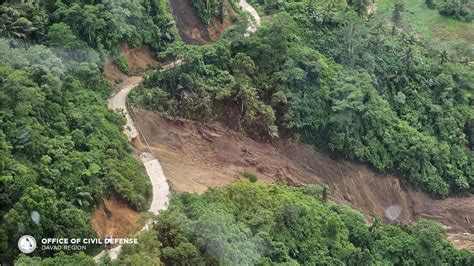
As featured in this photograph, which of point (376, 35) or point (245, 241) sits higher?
point (376, 35)

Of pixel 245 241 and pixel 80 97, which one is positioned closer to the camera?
pixel 245 241

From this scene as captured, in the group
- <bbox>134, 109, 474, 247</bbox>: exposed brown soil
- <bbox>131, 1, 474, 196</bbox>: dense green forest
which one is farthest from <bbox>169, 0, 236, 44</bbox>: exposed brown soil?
<bbox>134, 109, 474, 247</bbox>: exposed brown soil

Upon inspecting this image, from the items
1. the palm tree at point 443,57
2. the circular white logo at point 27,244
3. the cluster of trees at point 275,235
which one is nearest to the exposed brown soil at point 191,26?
the cluster of trees at point 275,235

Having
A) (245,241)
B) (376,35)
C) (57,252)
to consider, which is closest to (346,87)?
(376,35)

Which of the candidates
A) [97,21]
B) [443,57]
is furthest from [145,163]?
[443,57]

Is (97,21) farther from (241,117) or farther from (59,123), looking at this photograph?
(241,117)

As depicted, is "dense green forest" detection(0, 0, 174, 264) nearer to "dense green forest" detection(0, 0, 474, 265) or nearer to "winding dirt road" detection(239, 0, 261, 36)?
"dense green forest" detection(0, 0, 474, 265)

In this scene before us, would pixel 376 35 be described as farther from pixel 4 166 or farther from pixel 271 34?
pixel 4 166
